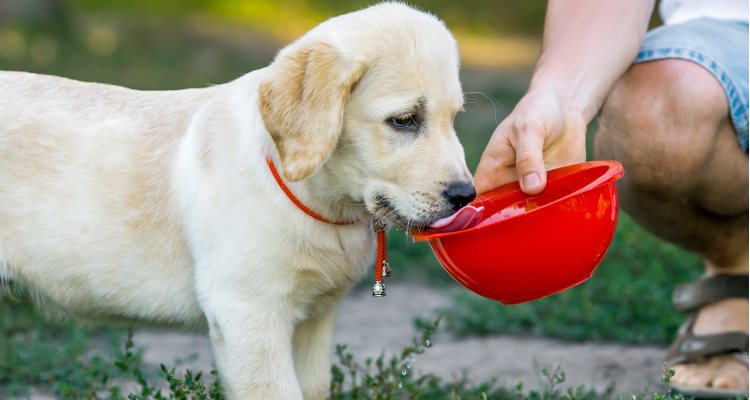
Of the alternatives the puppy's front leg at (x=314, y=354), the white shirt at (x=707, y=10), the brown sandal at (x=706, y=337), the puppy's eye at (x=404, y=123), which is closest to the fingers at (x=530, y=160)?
the puppy's eye at (x=404, y=123)

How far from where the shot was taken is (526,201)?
2941 millimetres

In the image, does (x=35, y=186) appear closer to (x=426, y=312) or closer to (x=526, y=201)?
(x=526, y=201)

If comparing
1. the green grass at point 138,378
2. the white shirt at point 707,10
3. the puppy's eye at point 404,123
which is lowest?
the green grass at point 138,378

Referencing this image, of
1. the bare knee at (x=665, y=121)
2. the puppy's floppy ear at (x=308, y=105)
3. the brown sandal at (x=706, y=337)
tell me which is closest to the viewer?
the puppy's floppy ear at (x=308, y=105)

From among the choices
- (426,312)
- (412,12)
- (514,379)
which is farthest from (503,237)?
(426,312)

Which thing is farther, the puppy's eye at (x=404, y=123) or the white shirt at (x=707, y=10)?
the white shirt at (x=707, y=10)

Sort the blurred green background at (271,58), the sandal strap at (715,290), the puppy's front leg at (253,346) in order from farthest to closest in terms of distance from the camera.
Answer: the blurred green background at (271,58)
the sandal strap at (715,290)
the puppy's front leg at (253,346)

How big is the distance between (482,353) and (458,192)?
5.26ft

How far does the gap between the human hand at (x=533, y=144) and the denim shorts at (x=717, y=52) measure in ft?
1.75

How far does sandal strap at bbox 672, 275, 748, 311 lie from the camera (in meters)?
3.72

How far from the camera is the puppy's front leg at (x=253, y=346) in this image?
107 inches

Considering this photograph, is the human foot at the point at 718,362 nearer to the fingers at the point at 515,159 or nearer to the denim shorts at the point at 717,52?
the denim shorts at the point at 717,52

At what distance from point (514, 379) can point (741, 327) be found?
808mm

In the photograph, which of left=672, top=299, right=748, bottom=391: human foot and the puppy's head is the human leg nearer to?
left=672, top=299, right=748, bottom=391: human foot
